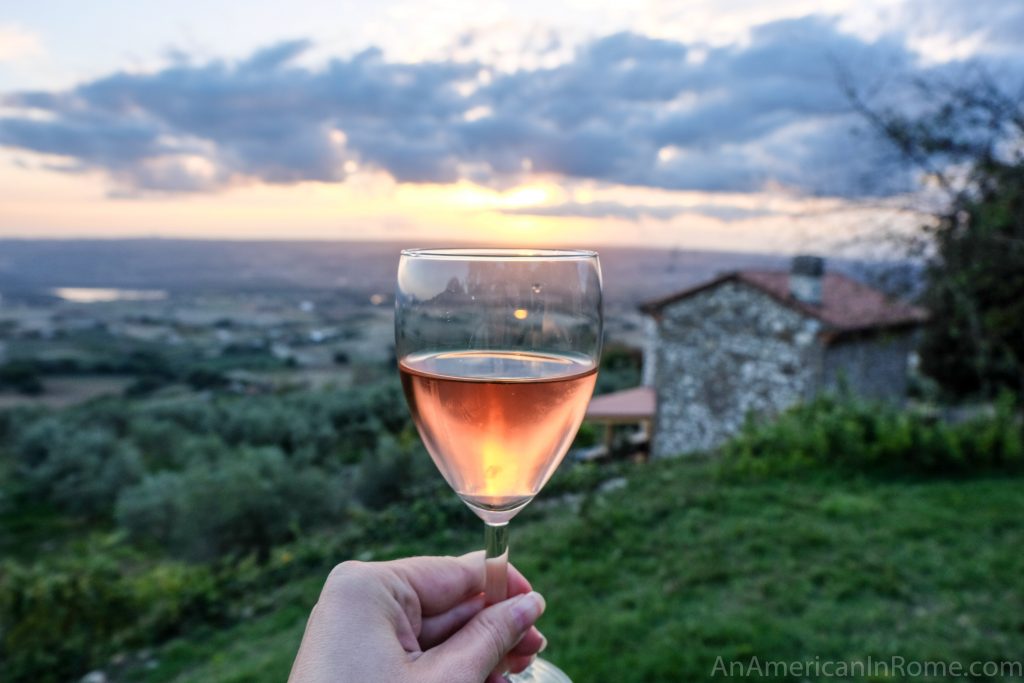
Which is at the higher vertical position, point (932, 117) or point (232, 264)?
point (932, 117)

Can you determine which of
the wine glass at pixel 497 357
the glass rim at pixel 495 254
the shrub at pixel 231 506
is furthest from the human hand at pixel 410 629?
the shrub at pixel 231 506

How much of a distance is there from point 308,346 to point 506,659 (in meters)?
16.1

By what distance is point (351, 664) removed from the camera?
97 centimetres

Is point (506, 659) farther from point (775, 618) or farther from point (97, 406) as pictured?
point (97, 406)

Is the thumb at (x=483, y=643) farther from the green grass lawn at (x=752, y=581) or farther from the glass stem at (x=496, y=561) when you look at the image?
the green grass lawn at (x=752, y=581)

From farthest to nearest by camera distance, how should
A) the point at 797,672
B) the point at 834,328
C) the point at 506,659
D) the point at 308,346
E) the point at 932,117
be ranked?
the point at 308,346 < the point at 834,328 < the point at 932,117 < the point at 797,672 < the point at 506,659

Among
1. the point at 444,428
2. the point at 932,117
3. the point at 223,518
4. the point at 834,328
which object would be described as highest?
the point at 932,117

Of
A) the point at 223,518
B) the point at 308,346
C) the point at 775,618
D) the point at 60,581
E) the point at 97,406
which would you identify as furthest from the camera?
the point at 308,346

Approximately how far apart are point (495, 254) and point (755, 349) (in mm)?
14077

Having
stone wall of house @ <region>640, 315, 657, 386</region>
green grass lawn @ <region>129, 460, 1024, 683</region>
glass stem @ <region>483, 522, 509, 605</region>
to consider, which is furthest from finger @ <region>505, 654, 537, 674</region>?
stone wall of house @ <region>640, 315, 657, 386</region>

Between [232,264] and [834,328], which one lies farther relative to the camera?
[232,264]

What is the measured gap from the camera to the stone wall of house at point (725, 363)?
13.5 m

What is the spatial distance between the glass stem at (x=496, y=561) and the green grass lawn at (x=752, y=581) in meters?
2.65

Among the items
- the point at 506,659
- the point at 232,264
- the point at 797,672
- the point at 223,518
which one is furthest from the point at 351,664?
the point at 232,264
